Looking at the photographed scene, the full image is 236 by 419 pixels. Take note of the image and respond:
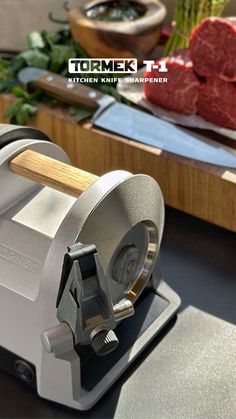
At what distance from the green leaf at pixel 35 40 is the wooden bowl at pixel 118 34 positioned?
9 centimetres

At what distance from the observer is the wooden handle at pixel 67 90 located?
3.78 ft

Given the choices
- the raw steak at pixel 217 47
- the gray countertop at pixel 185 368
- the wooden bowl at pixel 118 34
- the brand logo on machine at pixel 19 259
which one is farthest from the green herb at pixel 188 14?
the brand logo on machine at pixel 19 259

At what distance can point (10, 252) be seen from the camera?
79cm

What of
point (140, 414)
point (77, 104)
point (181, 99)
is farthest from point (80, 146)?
point (140, 414)

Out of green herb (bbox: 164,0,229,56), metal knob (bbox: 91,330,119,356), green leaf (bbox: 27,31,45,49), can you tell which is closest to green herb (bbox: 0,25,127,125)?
green leaf (bbox: 27,31,45,49)

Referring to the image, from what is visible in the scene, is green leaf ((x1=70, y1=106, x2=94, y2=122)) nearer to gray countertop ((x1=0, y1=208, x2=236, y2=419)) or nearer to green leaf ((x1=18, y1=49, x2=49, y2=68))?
green leaf ((x1=18, y1=49, x2=49, y2=68))

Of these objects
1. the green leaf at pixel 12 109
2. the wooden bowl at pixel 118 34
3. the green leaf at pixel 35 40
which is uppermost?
the wooden bowl at pixel 118 34

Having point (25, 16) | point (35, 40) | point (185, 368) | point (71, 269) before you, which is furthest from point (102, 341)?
point (25, 16)

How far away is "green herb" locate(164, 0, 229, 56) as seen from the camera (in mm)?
1223

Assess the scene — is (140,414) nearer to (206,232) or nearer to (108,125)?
(206,232)

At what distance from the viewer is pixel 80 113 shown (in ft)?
3.80

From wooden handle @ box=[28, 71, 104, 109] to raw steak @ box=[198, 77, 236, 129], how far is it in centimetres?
18

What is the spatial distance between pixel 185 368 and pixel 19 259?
26 cm

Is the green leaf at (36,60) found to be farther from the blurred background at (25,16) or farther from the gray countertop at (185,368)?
the gray countertop at (185,368)
